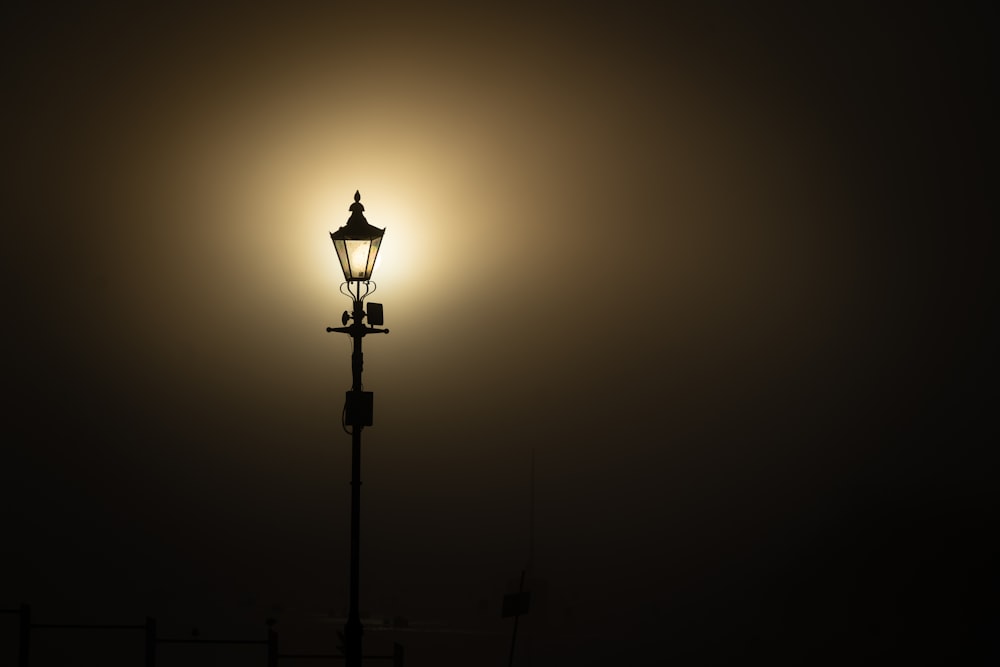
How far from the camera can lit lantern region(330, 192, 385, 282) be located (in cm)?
666

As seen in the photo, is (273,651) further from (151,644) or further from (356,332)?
(356,332)

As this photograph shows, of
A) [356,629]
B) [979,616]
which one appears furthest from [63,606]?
[979,616]

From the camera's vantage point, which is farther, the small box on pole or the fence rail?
the fence rail

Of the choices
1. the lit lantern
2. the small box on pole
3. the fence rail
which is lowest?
the fence rail

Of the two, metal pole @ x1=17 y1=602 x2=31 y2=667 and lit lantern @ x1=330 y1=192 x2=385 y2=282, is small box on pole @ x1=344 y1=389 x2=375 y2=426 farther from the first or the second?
metal pole @ x1=17 y1=602 x2=31 y2=667

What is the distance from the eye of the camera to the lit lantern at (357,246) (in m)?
6.66

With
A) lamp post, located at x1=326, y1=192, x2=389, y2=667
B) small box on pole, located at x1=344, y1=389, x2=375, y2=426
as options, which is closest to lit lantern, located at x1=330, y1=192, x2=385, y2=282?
lamp post, located at x1=326, y1=192, x2=389, y2=667

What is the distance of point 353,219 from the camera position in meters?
6.75

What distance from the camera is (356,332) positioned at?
6.88 meters

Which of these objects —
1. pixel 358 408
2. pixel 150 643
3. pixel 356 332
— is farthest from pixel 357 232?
pixel 150 643

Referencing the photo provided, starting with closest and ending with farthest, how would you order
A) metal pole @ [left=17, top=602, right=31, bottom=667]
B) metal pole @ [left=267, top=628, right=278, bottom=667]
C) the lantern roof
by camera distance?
the lantern roof, metal pole @ [left=267, top=628, right=278, bottom=667], metal pole @ [left=17, top=602, right=31, bottom=667]

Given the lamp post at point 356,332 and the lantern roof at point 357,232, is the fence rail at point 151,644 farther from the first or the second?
the lantern roof at point 357,232

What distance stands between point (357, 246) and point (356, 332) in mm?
628

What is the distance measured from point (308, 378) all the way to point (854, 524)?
5.43 m
